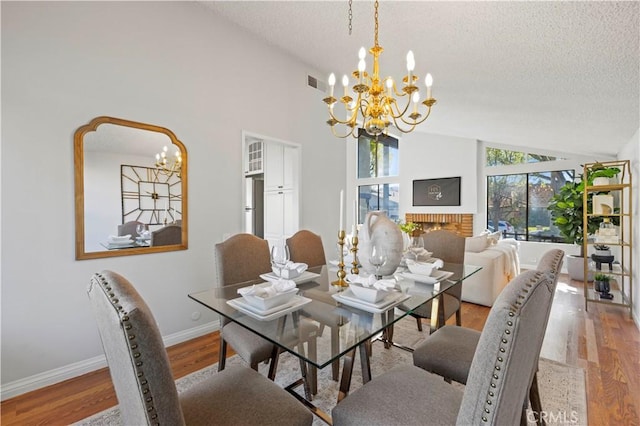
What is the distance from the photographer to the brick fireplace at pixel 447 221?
6910mm

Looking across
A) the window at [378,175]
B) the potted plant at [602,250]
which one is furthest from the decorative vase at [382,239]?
the window at [378,175]

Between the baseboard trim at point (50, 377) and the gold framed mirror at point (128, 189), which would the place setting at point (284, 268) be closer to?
the gold framed mirror at point (128, 189)

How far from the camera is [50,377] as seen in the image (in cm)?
196

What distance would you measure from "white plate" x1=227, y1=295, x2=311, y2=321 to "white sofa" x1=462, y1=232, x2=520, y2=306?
114 inches

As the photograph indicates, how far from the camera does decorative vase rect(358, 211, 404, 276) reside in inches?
67.3

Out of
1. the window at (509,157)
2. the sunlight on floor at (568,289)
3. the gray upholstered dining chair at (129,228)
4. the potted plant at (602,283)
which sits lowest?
the sunlight on floor at (568,289)

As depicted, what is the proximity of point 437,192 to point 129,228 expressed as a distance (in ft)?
22.4

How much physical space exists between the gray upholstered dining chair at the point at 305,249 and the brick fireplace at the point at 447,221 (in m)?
5.33

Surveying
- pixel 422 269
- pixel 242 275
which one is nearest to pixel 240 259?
pixel 242 275

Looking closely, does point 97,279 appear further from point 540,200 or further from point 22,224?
point 540,200

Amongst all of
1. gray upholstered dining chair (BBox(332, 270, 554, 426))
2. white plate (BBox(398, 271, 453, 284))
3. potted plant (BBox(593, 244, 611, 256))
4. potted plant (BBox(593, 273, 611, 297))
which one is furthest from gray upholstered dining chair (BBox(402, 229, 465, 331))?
potted plant (BBox(593, 244, 611, 256))

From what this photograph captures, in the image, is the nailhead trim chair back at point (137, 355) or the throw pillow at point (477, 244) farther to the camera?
the throw pillow at point (477, 244)

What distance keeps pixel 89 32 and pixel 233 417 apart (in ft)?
8.80

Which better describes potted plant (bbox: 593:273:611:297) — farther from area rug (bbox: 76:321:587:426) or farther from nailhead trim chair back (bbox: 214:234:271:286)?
nailhead trim chair back (bbox: 214:234:271:286)
